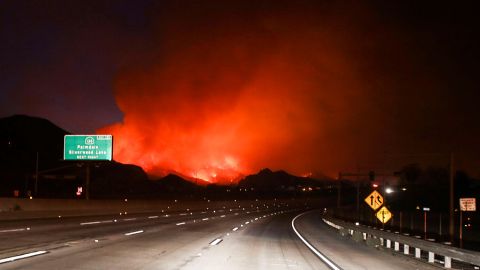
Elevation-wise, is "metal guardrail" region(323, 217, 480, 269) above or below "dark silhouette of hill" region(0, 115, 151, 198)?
below

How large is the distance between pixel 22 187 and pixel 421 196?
123942 millimetres

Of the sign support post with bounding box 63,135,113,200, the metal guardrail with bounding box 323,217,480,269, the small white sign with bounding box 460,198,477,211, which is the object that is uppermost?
the sign support post with bounding box 63,135,113,200

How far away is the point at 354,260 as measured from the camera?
19.6 meters

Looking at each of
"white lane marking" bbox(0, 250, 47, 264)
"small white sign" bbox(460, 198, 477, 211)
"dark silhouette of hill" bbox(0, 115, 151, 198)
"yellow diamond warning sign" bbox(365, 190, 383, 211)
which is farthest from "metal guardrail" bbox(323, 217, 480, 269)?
"dark silhouette of hill" bbox(0, 115, 151, 198)

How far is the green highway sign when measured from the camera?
195ft

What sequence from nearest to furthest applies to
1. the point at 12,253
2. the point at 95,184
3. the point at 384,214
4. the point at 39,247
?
the point at 12,253
the point at 39,247
the point at 384,214
the point at 95,184

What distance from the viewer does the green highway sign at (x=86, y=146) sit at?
5938cm

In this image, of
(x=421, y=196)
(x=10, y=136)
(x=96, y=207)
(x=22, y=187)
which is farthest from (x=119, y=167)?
(x=96, y=207)

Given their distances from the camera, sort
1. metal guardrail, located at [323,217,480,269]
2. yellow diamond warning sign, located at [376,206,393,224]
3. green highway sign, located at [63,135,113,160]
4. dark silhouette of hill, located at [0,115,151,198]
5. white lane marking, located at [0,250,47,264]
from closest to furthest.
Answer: white lane marking, located at [0,250,47,264]
metal guardrail, located at [323,217,480,269]
yellow diamond warning sign, located at [376,206,393,224]
green highway sign, located at [63,135,113,160]
dark silhouette of hill, located at [0,115,151,198]

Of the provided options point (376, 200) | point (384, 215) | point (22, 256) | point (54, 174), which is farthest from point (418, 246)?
point (54, 174)

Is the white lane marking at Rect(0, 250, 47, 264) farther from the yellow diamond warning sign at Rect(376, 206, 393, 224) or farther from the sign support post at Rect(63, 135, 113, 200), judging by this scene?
the sign support post at Rect(63, 135, 113, 200)

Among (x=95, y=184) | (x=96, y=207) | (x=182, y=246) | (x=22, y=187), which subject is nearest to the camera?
(x=182, y=246)

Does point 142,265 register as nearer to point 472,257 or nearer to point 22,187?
point 472,257

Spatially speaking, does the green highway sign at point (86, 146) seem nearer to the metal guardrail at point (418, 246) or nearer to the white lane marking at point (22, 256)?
the metal guardrail at point (418, 246)
